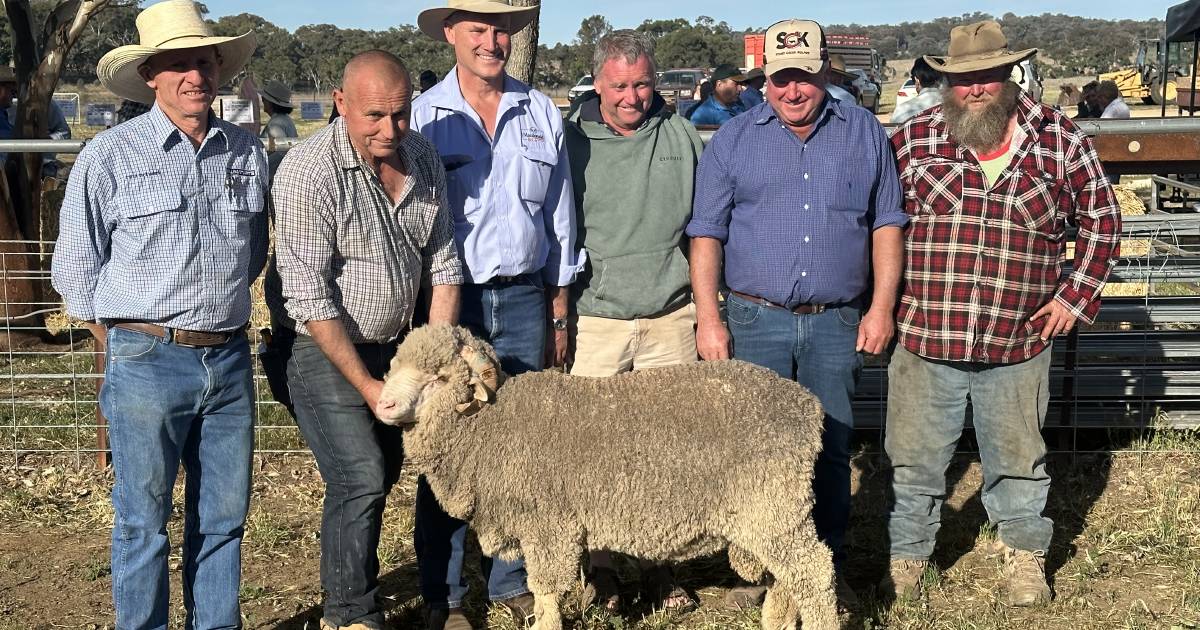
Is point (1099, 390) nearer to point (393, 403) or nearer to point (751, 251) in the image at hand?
point (751, 251)

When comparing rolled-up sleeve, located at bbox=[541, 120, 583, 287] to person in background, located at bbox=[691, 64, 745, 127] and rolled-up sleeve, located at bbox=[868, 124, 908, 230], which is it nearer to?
rolled-up sleeve, located at bbox=[868, 124, 908, 230]

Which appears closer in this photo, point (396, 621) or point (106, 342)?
point (106, 342)

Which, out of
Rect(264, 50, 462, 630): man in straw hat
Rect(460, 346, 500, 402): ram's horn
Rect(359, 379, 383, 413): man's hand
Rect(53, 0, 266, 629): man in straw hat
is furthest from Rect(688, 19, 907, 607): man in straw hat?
Rect(53, 0, 266, 629): man in straw hat

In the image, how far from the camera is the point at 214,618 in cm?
386

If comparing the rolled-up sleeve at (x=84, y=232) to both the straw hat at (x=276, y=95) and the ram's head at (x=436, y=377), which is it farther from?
the straw hat at (x=276, y=95)

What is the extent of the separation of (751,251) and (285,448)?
3.60 metres

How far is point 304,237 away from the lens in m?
3.58

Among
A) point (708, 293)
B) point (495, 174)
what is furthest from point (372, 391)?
point (708, 293)

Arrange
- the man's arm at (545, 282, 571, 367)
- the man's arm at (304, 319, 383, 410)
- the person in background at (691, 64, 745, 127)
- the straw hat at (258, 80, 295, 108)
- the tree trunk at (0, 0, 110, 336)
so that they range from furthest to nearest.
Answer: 1. the straw hat at (258, 80, 295, 108)
2. the person in background at (691, 64, 745, 127)
3. the tree trunk at (0, 0, 110, 336)
4. the man's arm at (545, 282, 571, 367)
5. the man's arm at (304, 319, 383, 410)

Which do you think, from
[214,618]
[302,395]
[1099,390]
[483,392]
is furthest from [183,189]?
[1099,390]

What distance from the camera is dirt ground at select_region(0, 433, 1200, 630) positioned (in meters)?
4.57

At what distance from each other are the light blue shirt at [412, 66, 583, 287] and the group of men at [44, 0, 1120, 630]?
1cm

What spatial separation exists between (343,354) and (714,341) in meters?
1.52

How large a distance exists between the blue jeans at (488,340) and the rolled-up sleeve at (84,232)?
1331 millimetres
